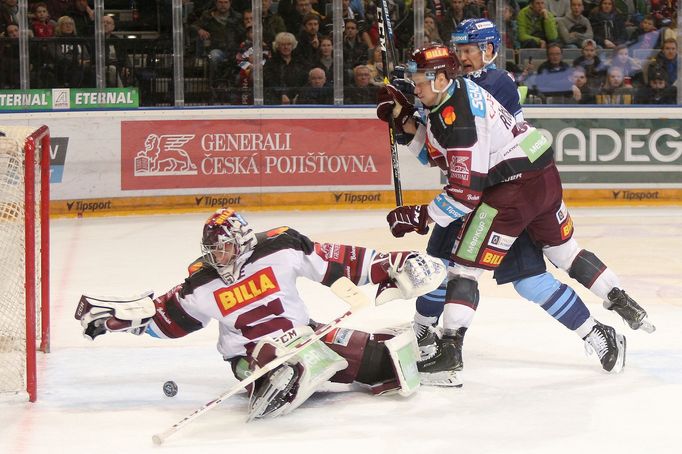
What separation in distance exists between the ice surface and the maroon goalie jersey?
0.29m

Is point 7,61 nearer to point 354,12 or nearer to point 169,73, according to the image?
point 169,73

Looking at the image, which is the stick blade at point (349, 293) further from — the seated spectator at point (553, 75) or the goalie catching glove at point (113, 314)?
the seated spectator at point (553, 75)

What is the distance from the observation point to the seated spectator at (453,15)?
30.1 ft

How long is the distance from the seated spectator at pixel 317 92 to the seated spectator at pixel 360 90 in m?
0.13

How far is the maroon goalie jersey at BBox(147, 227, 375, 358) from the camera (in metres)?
4.20

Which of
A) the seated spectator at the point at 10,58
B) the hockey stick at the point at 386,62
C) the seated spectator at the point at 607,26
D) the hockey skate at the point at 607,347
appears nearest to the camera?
the hockey skate at the point at 607,347

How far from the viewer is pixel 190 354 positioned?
5.12 metres

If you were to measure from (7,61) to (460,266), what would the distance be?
5.24m

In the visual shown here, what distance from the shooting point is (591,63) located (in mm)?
9453

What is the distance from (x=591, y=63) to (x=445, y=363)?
5456 mm

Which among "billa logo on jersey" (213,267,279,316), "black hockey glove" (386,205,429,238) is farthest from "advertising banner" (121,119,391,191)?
"billa logo on jersey" (213,267,279,316)

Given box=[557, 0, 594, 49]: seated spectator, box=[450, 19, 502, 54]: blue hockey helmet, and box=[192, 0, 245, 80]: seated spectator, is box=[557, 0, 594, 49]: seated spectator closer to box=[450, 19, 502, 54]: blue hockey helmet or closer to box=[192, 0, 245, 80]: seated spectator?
box=[192, 0, 245, 80]: seated spectator

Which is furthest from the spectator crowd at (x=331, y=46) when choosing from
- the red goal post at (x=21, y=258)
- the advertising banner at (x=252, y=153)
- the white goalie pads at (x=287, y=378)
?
the white goalie pads at (x=287, y=378)

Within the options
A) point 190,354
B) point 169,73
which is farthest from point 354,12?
point 190,354
